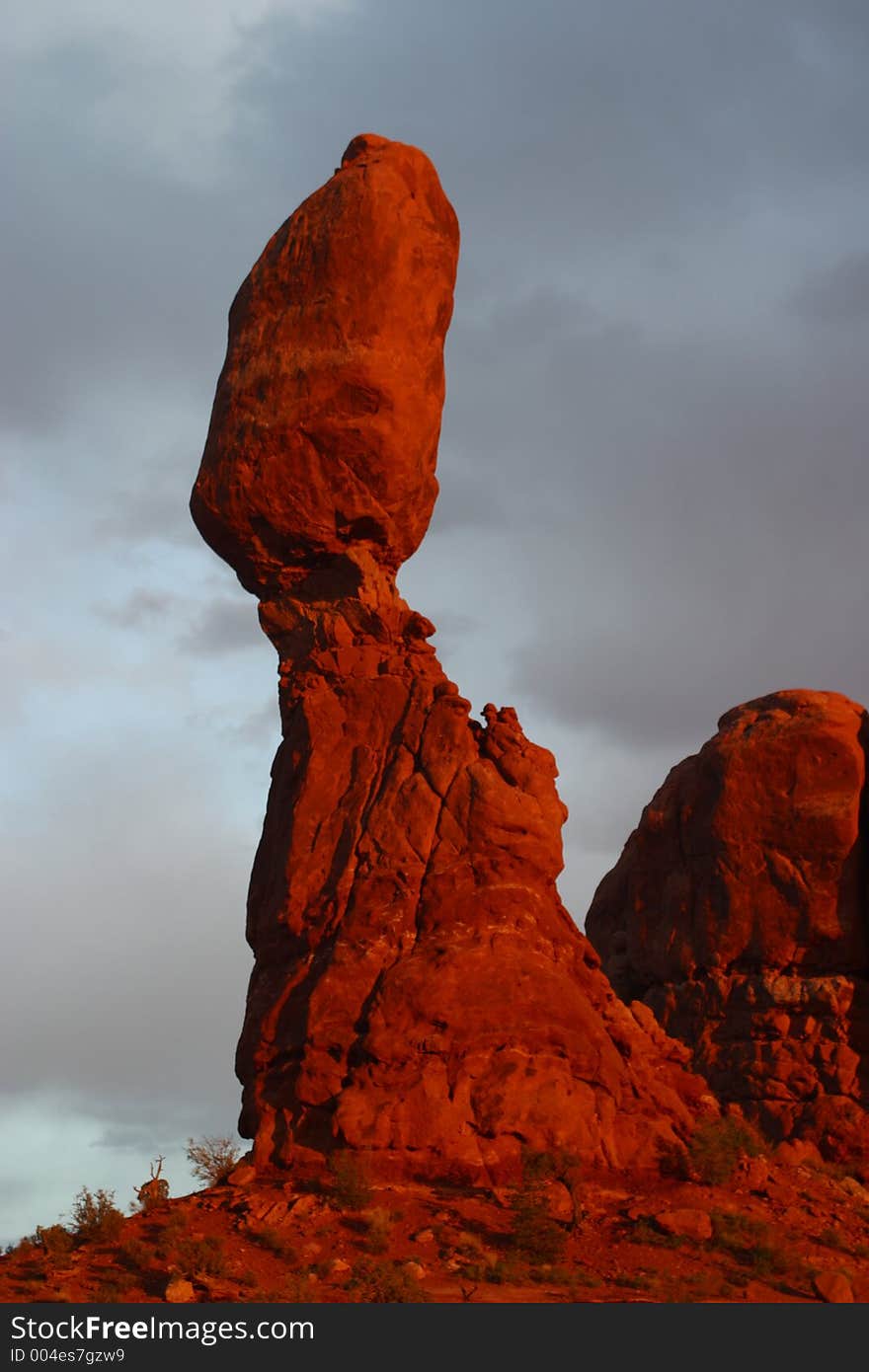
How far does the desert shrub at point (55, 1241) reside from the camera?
878 inches

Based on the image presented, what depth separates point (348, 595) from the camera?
28.7 meters

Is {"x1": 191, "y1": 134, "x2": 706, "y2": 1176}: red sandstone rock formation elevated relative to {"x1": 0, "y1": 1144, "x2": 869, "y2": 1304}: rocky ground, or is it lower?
elevated

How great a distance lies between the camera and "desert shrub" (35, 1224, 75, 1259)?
22312 mm

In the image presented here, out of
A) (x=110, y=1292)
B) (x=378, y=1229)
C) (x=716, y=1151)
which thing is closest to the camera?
(x=110, y=1292)

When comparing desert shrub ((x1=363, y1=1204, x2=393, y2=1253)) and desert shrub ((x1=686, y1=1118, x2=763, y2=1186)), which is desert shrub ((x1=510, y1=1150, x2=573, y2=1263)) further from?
desert shrub ((x1=686, y1=1118, x2=763, y2=1186))

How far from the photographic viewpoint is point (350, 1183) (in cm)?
2270

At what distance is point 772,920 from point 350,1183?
13461 millimetres

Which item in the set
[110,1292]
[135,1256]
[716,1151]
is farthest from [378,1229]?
[716,1151]

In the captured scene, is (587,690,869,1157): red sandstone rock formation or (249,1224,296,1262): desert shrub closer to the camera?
(249,1224,296,1262): desert shrub

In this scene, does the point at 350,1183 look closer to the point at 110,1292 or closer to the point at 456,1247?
the point at 456,1247

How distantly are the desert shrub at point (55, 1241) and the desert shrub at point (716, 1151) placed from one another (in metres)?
8.13

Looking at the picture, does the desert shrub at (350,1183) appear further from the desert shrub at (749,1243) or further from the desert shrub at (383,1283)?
the desert shrub at (749,1243)

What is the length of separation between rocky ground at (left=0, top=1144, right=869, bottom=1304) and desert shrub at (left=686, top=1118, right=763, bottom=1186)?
0.06 m

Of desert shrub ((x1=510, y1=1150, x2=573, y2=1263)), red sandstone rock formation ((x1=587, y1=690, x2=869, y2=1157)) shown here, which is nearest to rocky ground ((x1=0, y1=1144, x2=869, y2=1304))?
desert shrub ((x1=510, y1=1150, x2=573, y2=1263))
